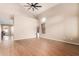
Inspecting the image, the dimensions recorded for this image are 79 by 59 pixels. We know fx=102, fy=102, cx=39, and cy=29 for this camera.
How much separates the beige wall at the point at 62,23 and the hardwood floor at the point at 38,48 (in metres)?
0.14

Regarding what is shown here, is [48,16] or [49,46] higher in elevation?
[48,16]

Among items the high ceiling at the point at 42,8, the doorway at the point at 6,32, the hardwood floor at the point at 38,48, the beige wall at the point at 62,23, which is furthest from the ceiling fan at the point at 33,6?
the hardwood floor at the point at 38,48

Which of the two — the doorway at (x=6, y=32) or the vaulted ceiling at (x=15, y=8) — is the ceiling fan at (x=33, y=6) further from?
the doorway at (x=6, y=32)

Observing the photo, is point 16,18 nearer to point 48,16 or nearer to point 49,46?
point 48,16

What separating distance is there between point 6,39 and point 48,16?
1.12 meters

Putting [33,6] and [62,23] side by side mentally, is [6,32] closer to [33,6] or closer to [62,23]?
[33,6]

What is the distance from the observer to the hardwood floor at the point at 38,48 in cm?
233

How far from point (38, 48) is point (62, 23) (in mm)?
811

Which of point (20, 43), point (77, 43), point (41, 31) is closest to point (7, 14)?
point (20, 43)

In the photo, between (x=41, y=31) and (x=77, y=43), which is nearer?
(x=77, y=43)

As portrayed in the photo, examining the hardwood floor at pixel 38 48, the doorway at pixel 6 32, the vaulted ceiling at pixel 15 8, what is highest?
the vaulted ceiling at pixel 15 8

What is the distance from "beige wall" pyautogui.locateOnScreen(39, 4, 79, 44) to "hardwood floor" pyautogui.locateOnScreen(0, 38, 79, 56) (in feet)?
0.47

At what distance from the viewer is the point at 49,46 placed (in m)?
2.40

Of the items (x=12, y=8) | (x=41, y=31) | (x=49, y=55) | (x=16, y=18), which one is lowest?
(x=49, y=55)
